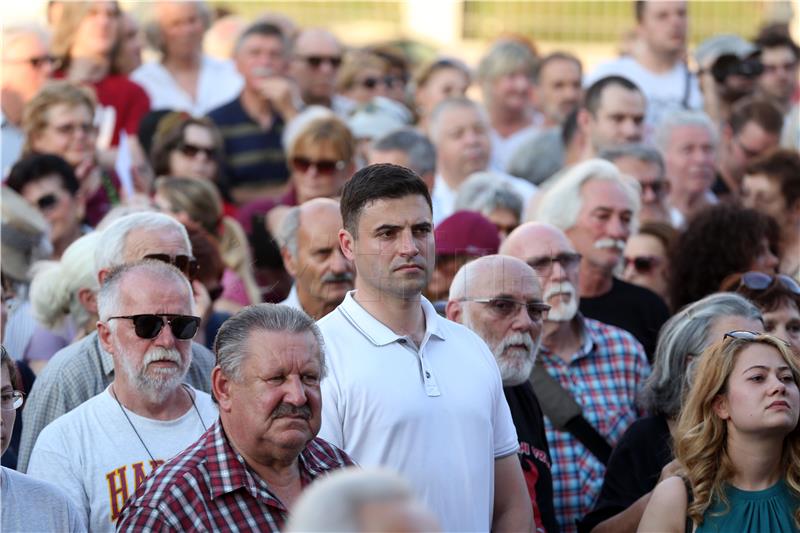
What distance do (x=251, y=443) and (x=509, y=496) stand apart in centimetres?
112

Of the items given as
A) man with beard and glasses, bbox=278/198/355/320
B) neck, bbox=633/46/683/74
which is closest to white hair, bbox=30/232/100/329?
man with beard and glasses, bbox=278/198/355/320

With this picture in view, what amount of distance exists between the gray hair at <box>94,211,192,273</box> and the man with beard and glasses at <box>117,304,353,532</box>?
5.63 feet

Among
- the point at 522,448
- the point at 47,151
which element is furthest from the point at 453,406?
the point at 47,151

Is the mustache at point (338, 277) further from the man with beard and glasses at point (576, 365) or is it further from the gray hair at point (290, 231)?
the man with beard and glasses at point (576, 365)

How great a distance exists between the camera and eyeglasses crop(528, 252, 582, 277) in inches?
263

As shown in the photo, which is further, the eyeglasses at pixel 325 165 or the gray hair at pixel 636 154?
the gray hair at pixel 636 154

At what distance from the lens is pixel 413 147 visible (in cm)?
923

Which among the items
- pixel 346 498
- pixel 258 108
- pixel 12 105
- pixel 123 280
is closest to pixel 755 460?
pixel 123 280

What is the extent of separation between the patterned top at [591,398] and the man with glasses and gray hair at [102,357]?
1.51 metres

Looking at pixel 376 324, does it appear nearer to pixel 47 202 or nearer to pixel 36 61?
pixel 47 202

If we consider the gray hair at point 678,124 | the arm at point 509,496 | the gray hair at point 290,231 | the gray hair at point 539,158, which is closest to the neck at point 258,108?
the gray hair at point 539,158

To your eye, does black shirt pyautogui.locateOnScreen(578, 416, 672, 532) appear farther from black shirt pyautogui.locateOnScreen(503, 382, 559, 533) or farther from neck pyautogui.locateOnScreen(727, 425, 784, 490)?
neck pyautogui.locateOnScreen(727, 425, 784, 490)

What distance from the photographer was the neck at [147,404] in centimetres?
534

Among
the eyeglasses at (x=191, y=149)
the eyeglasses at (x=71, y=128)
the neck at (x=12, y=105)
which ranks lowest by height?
the eyeglasses at (x=191, y=149)
